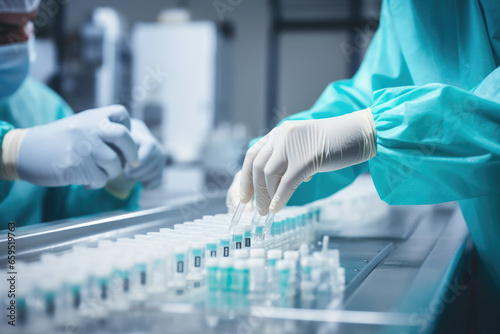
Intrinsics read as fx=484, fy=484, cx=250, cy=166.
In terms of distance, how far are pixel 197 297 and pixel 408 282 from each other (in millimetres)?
411

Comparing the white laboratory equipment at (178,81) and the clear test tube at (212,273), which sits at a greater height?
the white laboratory equipment at (178,81)

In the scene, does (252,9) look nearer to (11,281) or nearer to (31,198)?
(31,198)

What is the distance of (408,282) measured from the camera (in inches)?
36.7

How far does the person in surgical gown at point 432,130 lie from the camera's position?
1049 millimetres

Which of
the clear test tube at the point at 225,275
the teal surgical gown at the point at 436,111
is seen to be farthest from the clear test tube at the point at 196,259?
the teal surgical gown at the point at 436,111

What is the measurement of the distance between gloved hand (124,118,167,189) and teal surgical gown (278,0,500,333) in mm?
591

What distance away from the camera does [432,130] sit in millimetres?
1060

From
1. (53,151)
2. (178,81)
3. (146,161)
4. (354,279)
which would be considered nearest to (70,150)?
(53,151)

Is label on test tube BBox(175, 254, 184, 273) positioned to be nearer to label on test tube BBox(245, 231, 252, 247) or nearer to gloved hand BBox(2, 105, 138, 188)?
label on test tube BBox(245, 231, 252, 247)

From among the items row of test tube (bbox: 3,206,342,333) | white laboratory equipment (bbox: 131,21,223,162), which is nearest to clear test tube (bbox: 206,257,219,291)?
row of test tube (bbox: 3,206,342,333)

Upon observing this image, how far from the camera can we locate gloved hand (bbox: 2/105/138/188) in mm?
1442

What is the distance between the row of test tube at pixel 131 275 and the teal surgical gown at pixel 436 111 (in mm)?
359

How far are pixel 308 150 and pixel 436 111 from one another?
29 centimetres

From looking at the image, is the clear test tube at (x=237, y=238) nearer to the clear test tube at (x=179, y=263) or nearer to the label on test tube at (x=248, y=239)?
the label on test tube at (x=248, y=239)
